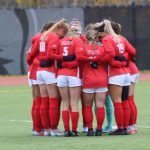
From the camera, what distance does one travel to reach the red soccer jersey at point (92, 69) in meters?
13.8

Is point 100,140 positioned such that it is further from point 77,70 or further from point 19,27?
point 19,27

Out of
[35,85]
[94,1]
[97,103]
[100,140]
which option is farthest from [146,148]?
[94,1]

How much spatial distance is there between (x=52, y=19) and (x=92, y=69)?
66.6 feet

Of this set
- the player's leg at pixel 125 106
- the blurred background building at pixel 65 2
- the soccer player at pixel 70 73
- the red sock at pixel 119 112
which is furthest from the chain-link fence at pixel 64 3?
the soccer player at pixel 70 73

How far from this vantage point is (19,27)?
33.9 metres

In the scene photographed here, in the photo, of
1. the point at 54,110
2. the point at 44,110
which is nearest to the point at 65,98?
the point at 54,110

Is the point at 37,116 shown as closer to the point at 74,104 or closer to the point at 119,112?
the point at 74,104

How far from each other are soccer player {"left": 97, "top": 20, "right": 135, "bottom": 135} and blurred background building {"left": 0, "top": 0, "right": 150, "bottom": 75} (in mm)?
19629

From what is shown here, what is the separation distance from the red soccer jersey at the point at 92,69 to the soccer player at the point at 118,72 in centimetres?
17

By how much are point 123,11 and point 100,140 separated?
2193 centimetres

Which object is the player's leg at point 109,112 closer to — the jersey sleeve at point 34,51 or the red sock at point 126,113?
the red sock at point 126,113

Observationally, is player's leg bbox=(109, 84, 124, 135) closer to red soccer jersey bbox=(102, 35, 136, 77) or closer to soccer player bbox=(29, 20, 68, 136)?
red soccer jersey bbox=(102, 35, 136, 77)

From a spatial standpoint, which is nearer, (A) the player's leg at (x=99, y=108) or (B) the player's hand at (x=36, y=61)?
(A) the player's leg at (x=99, y=108)

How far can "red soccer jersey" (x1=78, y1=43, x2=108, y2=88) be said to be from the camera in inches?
544
